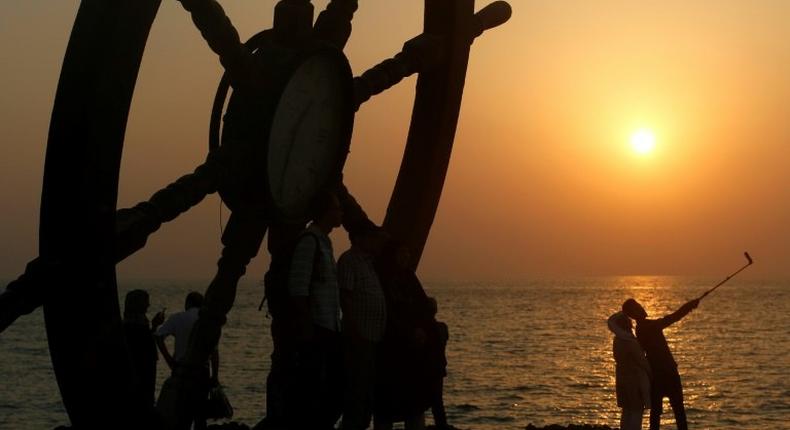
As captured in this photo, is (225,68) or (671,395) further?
(671,395)

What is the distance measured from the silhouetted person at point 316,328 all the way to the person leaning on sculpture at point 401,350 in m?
0.98

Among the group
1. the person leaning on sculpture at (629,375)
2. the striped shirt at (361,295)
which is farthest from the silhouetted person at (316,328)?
the person leaning on sculpture at (629,375)

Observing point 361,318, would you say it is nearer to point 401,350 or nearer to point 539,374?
point 401,350

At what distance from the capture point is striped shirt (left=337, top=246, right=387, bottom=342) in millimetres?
7402

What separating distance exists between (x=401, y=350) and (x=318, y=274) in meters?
1.26

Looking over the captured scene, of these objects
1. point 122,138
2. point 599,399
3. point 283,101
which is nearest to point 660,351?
point 283,101

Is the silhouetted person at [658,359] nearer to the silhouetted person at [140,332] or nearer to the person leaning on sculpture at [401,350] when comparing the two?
the silhouetted person at [140,332]

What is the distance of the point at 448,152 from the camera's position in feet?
26.7

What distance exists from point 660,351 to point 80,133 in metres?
8.24

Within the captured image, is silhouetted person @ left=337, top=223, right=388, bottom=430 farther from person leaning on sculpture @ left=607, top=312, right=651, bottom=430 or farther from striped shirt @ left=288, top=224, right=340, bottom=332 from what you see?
person leaning on sculpture @ left=607, top=312, right=651, bottom=430

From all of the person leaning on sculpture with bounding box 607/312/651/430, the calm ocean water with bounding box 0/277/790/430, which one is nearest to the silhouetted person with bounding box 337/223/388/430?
the person leaning on sculpture with bounding box 607/312/651/430

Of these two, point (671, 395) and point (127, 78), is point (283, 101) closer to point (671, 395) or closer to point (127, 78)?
point (127, 78)

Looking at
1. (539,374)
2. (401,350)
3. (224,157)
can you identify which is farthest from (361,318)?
(539,374)

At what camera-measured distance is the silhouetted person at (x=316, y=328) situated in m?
6.64
